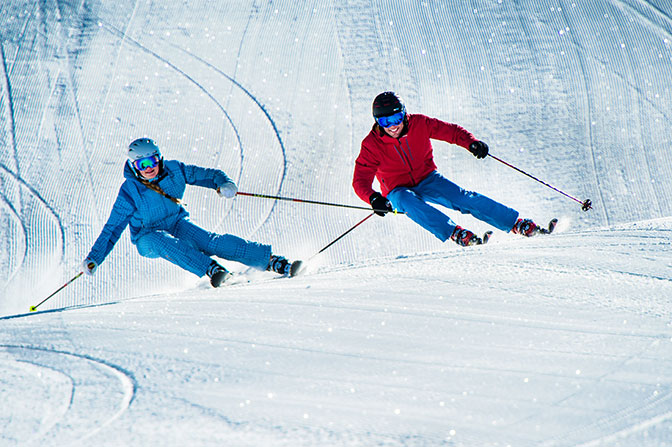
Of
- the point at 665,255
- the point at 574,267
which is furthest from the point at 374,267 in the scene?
the point at 665,255

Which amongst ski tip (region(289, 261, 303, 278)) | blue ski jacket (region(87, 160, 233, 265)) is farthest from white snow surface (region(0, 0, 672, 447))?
blue ski jacket (region(87, 160, 233, 265))

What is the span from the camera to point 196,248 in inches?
156

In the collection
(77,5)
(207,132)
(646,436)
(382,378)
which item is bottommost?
(646,436)

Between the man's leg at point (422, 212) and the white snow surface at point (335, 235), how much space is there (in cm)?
35

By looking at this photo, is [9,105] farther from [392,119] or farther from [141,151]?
[392,119]

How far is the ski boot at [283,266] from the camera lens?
382cm

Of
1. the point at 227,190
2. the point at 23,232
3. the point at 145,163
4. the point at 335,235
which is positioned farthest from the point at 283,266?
the point at 23,232

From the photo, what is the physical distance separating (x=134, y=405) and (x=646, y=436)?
1343 millimetres

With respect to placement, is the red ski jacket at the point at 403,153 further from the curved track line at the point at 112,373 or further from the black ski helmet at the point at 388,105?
the curved track line at the point at 112,373

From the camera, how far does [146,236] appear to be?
389cm

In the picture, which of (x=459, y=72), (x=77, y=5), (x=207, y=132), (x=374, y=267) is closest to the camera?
(x=374, y=267)

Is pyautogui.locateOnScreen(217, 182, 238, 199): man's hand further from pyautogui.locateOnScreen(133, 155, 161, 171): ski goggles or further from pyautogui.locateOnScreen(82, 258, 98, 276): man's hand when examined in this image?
pyautogui.locateOnScreen(82, 258, 98, 276): man's hand

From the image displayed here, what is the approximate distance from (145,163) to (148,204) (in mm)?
277

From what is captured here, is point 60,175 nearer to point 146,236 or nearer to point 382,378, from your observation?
point 146,236
